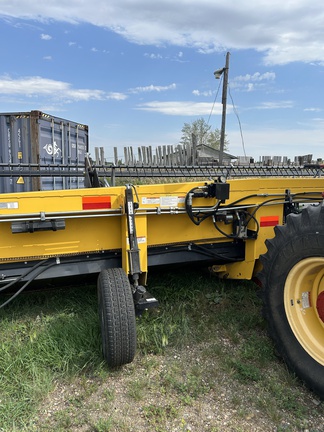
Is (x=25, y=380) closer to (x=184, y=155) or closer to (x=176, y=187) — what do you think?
(x=176, y=187)

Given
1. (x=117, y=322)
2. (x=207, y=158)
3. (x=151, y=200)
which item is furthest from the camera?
(x=207, y=158)

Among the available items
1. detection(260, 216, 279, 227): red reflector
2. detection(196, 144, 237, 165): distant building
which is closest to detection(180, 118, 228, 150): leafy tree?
detection(196, 144, 237, 165): distant building

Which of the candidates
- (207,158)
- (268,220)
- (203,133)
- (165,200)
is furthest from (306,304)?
(203,133)

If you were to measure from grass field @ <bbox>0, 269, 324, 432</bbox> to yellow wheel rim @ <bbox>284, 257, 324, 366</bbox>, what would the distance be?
0.29 m

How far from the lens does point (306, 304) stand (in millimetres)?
2592

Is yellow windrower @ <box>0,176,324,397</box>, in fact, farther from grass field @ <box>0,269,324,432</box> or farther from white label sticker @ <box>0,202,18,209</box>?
grass field @ <box>0,269,324,432</box>

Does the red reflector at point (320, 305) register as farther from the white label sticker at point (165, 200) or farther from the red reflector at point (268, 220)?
the white label sticker at point (165, 200)

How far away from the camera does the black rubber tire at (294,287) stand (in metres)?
2.35

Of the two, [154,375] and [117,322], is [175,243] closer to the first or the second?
[117,322]

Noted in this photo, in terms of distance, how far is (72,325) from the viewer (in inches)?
119

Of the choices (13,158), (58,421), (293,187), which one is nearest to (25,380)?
(58,421)

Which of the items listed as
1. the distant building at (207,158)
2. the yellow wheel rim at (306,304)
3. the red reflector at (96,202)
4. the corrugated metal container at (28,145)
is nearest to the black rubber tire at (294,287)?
the yellow wheel rim at (306,304)

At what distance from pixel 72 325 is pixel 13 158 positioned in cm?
600

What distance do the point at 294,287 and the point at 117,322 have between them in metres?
1.20
